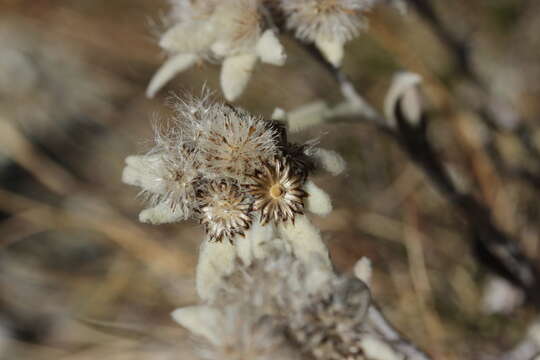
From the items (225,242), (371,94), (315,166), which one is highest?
(371,94)

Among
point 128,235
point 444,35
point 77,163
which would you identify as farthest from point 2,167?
point 444,35

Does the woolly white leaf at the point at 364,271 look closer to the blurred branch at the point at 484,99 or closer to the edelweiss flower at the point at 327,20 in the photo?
the edelweiss flower at the point at 327,20

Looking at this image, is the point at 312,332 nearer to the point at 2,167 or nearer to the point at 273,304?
the point at 273,304

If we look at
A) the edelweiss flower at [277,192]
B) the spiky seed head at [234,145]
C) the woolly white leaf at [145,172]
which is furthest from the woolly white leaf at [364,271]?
the woolly white leaf at [145,172]

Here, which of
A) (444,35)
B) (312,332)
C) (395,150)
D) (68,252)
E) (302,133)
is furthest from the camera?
(68,252)

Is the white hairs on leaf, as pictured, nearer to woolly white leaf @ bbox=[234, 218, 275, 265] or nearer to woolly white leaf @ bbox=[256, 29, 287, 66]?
woolly white leaf @ bbox=[234, 218, 275, 265]

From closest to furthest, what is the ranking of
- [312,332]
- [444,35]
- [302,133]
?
[312,332]
[302,133]
[444,35]

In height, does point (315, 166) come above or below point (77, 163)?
below
